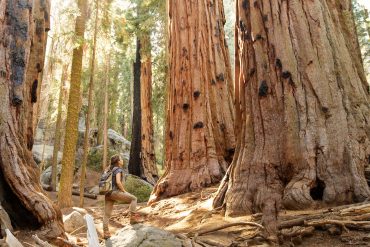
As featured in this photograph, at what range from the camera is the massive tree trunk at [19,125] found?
403cm

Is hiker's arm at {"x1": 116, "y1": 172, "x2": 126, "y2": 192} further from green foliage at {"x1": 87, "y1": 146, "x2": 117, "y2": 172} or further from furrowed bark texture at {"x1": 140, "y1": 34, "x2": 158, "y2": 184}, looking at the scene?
green foliage at {"x1": 87, "y1": 146, "x2": 117, "y2": 172}

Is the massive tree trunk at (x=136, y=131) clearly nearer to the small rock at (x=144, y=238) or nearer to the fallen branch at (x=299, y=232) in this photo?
the small rock at (x=144, y=238)

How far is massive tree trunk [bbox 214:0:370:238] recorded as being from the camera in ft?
13.3

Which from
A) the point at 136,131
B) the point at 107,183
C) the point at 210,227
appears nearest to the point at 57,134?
the point at 136,131

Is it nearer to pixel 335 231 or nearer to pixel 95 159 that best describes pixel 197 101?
pixel 335 231

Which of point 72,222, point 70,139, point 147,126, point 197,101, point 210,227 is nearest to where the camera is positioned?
point 210,227

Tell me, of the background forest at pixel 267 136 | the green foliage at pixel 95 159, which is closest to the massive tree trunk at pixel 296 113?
the background forest at pixel 267 136

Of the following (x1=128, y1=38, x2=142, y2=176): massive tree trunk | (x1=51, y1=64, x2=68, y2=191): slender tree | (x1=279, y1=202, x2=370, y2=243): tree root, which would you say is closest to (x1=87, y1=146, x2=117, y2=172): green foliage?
(x1=51, y1=64, x2=68, y2=191): slender tree

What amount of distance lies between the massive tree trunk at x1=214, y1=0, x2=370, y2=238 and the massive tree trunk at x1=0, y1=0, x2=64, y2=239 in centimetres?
217

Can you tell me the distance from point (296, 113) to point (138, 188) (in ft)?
30.9

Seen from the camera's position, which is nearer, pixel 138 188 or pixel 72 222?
pixel 72 222

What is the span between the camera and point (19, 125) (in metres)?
4.48

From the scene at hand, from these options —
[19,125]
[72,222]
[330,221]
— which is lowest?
[72,222]

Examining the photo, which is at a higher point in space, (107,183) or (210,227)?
(107,183)
